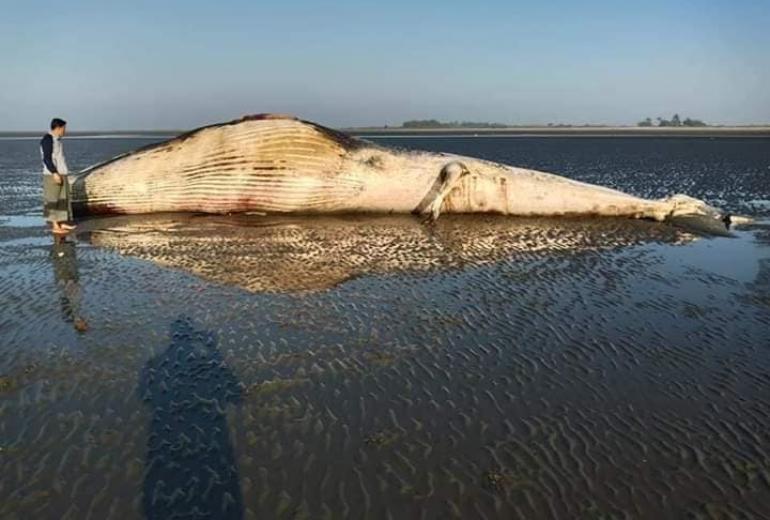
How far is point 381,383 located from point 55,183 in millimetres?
9152

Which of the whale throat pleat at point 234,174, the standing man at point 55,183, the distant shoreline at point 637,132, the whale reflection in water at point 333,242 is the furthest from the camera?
the distant shoreline at point 637,132

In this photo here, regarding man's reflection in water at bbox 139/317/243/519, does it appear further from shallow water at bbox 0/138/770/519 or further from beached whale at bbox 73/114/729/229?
beached whale at bbox 73/114/729/229

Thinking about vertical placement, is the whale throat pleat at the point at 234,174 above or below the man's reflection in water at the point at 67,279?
above

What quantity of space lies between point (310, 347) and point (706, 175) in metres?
24.0

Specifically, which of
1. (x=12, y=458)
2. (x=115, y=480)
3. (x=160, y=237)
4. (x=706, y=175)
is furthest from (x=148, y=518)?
(x=706, y=175)

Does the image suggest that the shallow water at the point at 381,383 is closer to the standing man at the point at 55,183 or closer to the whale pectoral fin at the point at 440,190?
the standing man at the point at 55,183

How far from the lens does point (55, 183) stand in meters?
11.7

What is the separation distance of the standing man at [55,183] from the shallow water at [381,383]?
1.97 m

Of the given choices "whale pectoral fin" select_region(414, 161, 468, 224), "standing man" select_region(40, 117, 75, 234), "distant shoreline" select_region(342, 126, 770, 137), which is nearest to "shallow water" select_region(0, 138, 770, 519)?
"standing man" select_region(40, 117, 75, 234)

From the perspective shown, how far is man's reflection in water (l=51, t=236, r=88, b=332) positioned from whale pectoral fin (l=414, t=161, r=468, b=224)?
6.26 meters

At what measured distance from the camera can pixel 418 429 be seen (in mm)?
4488

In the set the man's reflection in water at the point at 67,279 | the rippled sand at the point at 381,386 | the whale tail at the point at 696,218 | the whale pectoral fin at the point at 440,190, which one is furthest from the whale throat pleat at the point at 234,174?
the whale tail at the point at 696,218

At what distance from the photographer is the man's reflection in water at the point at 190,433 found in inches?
143

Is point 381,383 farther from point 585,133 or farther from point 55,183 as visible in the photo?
point 585,133
